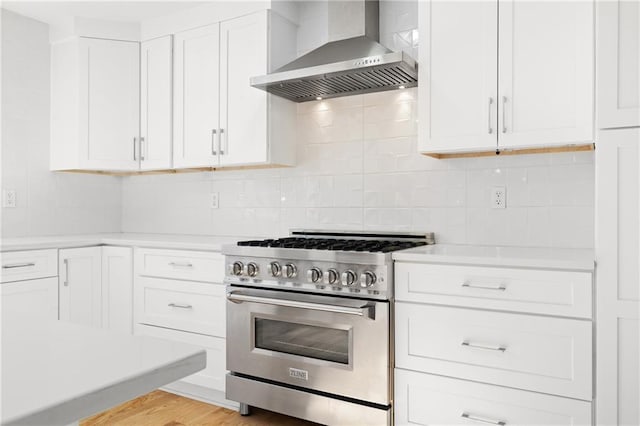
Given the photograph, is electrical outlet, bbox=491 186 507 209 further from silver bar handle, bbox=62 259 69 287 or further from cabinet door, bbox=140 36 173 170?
silver bar handle, bbox=62 259 69 287

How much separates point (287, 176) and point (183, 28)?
1201 millimetres

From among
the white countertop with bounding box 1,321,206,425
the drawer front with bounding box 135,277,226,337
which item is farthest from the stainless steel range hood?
the white countertop with bounding box 1,321,206,425

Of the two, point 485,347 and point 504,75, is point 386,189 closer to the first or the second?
point 504,75

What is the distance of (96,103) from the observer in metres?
3.47

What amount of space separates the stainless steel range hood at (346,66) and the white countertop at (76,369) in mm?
1946

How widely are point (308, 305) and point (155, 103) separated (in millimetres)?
1952

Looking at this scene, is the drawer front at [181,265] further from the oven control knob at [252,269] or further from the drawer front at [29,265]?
the drawer front at [29,265]

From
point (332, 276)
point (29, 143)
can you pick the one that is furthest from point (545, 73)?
point (29, 143)

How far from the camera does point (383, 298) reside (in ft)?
7.26

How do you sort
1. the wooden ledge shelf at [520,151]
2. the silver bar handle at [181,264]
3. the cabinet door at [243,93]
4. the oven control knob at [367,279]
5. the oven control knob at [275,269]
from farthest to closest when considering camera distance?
1. the cabinet door at [243,93]
2. the silver bar handle at [181,264]
3. the oven control knob at [275,269]
4. the wooden ledge shelf at [520,151]
5. the oven control knob at [367,279]

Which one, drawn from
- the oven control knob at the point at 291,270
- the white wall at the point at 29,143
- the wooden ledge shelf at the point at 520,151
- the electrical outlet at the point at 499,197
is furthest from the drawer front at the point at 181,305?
the electrical outlet at the point at 499,197

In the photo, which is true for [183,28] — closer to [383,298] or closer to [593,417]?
[383,298]

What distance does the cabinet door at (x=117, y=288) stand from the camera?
314cm

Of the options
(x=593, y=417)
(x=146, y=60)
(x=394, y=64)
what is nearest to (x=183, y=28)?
(x=146, y=60)
